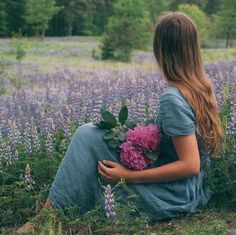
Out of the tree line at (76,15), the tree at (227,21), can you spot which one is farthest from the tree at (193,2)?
the tree at (227,21)

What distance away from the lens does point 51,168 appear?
15.0 feet

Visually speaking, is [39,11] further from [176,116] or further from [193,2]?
[176,116]

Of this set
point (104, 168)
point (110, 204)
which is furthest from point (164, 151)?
point (110, 204)

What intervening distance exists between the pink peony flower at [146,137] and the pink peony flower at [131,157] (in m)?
0.05

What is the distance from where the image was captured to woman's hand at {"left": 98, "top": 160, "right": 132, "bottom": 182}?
12.5ft

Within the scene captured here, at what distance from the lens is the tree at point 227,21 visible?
51.0 m

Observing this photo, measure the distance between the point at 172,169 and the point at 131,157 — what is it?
290 millimetres

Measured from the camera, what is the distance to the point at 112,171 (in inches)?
150

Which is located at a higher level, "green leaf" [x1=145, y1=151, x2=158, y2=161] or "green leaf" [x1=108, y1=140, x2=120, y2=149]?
"green leaf" [x1=108, y1=140, x2=120, y2=149]

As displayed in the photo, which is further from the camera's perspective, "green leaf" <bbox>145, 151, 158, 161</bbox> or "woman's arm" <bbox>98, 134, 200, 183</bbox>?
"green leaf" <bbox>145, 151, 158, 161</bbox>

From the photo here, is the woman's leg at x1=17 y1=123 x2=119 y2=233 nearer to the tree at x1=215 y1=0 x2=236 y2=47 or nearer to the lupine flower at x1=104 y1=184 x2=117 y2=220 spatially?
the lupine flower at x1=104 y1=184 x2=117 y2=220

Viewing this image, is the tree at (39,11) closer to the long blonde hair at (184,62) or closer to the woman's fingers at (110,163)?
the long blonde hair at (184,62)

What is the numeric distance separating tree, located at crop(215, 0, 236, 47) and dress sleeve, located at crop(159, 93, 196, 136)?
158 ft

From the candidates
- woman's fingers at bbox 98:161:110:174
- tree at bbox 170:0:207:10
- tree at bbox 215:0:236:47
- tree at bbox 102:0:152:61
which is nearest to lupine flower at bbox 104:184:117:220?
woman's fingers at bbox 98:161:110:174
